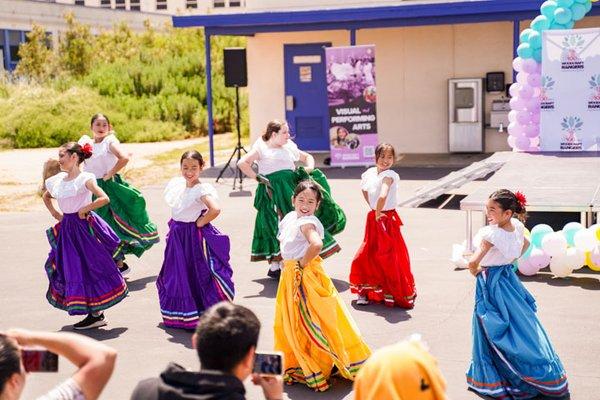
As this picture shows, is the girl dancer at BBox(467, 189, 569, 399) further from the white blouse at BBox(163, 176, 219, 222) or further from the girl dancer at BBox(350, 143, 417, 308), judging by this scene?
the white blouse at BBox(163, 176, 219, 222)

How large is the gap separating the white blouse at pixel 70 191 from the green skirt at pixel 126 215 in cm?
187

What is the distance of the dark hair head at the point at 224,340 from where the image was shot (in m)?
3.09

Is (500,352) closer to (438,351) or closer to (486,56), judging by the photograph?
(438,351)

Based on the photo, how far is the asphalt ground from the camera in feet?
22.8

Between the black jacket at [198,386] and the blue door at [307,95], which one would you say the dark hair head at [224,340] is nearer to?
the black jacket at [198,386]

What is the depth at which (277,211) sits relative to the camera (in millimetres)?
9672

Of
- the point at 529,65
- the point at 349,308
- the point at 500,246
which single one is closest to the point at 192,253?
the point at 349,308

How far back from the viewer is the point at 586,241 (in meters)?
9.55

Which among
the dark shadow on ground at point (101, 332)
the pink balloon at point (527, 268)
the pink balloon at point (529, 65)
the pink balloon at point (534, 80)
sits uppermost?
the pink balloon at point (529, 65)

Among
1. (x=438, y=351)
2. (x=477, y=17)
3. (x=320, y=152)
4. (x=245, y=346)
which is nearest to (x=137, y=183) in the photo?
(x=320, y=152)

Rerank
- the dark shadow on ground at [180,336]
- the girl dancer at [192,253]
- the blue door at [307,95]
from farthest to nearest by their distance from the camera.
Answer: the blue door at [307,95] → the girl dancer at [192,253] → the dark shadow on ground at [180,336]

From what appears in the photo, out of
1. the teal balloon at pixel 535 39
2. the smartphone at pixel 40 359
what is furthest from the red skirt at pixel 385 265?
the teal balloon at pixel 535 39

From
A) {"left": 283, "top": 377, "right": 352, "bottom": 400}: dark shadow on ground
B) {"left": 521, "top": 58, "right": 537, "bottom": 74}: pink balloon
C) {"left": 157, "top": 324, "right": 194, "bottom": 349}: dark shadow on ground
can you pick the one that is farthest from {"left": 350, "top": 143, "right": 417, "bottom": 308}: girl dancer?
{"left": 521, "top": 58, "right": 537, "bottom": 74}: pink balloon

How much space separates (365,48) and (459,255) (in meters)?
9.30
